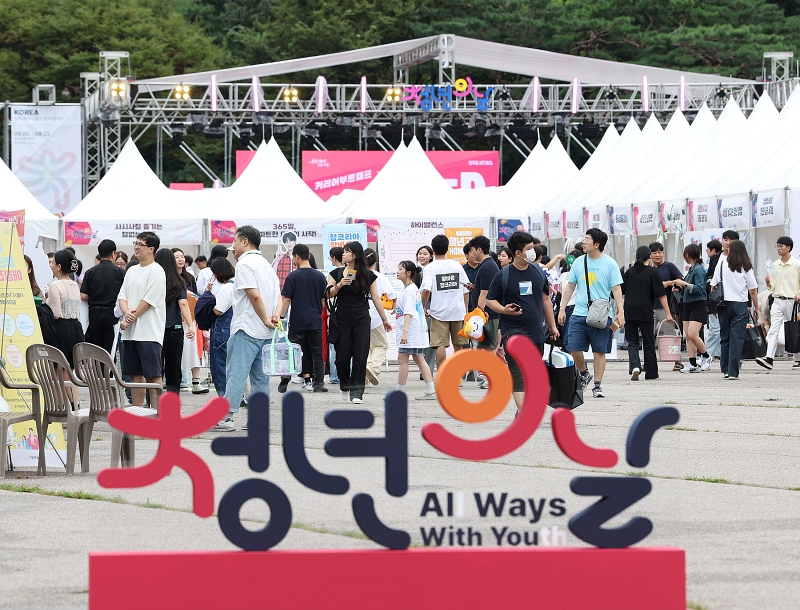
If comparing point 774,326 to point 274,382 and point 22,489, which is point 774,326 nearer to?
point 274,382

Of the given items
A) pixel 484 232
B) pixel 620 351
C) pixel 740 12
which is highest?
pixel 740 12

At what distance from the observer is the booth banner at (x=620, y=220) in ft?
72.9

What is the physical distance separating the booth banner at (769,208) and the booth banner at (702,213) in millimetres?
981

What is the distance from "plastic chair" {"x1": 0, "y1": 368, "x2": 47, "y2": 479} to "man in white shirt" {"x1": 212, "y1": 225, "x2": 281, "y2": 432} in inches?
80.1

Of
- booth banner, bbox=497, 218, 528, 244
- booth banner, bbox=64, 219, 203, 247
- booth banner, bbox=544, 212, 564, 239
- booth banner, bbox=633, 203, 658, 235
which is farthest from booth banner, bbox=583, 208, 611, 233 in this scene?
booth banner, bbox=64, 219, 203, 247

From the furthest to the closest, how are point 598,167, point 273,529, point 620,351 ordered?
point 598,167 < point 620,351 < point 273,529

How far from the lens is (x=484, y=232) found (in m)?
22.1

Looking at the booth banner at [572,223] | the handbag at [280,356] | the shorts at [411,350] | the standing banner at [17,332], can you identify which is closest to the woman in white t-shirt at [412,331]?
the shorts at [411,350]

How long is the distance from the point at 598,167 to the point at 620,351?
4.85 m

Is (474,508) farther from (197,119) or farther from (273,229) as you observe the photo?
(197,119)

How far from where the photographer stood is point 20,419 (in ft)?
28.2

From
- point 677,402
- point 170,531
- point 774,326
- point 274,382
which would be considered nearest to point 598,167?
point 774,326

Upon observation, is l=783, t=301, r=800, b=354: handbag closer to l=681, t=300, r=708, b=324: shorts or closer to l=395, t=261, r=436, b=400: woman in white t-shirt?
l=681, t=300, r=708, b=324: shorts

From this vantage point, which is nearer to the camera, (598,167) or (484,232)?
(484,232)
